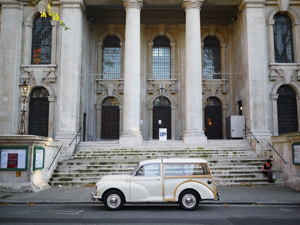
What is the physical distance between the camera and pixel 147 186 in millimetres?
9578

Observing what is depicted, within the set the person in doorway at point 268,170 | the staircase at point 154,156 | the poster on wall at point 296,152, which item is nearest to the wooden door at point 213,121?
the staircase at point 154,156

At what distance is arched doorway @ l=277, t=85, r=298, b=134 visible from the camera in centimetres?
2275

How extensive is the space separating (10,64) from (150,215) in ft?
58.9

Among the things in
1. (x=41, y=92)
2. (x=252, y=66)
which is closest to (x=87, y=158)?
(x=41, y=92)

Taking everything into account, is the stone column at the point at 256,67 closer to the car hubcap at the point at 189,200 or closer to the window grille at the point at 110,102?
the window grille at the point at 110,102

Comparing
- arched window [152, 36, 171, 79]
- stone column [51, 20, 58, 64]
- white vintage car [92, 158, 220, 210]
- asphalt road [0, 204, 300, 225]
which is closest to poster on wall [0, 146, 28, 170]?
asphalt road [0, 204, 300, 225]

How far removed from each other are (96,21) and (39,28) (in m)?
5.38

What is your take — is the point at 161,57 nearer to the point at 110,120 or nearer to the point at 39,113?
the point at 110,120

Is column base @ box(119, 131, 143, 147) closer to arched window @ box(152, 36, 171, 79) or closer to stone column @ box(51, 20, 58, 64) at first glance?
stone column @ box(51, 20, 58, 64)

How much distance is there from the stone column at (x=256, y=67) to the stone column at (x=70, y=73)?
12015 millimetres

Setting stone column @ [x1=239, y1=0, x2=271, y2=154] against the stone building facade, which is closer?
stone column @ [x1=239, y1=0, x2=271, y2=154]

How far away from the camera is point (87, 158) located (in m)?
18.9

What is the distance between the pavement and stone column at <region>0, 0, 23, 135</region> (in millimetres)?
9872

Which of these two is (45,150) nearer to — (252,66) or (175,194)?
(175,194)
